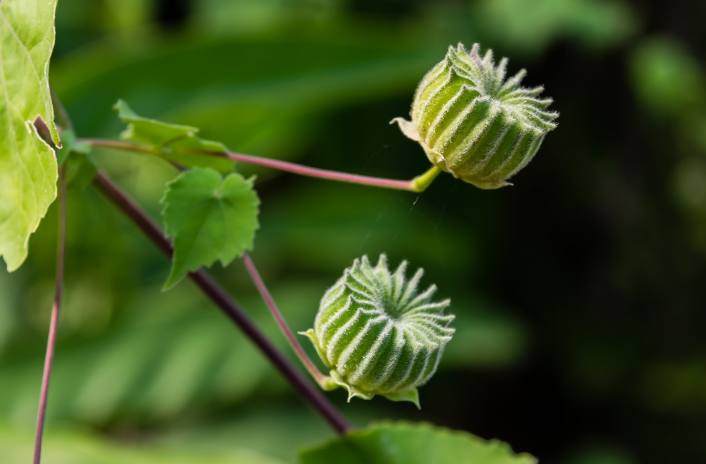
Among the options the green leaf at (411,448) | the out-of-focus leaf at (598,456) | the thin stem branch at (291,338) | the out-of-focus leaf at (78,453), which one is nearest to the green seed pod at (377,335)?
the thin stem branch at (291,338)

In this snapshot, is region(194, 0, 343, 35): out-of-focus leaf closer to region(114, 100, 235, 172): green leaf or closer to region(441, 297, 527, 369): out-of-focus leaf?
region(441, 297, 527, 369): out-of-focus leaf

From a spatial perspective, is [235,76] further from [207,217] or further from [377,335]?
[377,335]

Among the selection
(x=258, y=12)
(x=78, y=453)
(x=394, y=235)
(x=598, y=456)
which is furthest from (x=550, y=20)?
(x=78, y=453)

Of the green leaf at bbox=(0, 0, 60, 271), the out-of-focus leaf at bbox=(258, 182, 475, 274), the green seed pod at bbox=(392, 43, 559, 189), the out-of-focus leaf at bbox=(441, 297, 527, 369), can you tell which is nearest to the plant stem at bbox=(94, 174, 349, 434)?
the green leaf at bbox=(0, 0, 60, 271)

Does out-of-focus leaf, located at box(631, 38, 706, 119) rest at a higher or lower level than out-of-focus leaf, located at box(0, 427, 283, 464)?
higher

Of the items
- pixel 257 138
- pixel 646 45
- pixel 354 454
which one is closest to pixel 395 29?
pixel 257 138

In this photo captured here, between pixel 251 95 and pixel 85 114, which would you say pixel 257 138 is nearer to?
pixel 251 95
